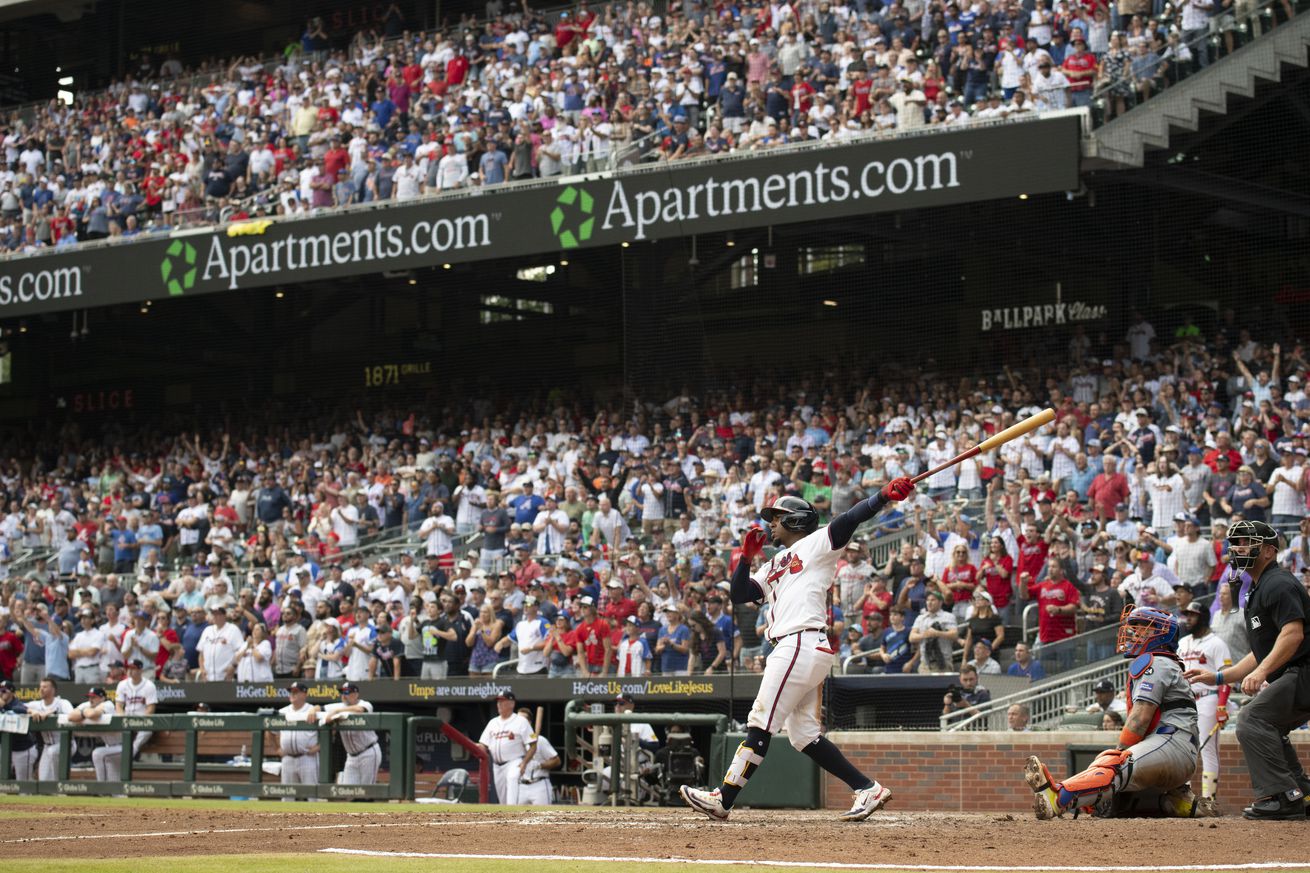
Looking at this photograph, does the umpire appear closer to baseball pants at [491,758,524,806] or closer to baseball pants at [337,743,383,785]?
baseball pants at [491,758,524,806]

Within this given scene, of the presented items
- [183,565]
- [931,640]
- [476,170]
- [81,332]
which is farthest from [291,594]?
[81,332]

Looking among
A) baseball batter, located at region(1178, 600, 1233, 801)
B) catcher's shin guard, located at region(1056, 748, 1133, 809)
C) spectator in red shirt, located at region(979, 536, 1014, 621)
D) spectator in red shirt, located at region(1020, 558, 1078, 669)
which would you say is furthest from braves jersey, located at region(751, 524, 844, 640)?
spectator in red shirt, located at region(979, 536, 1014, 621)

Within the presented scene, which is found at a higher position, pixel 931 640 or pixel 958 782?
pixel 931 640

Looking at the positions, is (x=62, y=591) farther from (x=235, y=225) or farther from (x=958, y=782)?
(x=958, y=782)

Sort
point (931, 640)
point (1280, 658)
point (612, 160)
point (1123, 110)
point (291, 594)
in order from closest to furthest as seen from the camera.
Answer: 1. point (1280, 658)
2. point (931, 640)
3. point (1123, 110)
4. point (291, 594)
5. point (612, 160)

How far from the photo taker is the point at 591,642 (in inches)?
710

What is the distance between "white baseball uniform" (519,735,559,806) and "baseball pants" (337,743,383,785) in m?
1.72

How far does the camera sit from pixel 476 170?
23875 mm

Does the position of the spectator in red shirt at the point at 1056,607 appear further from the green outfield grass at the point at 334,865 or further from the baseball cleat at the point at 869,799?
the green outfield grass at the point at 334,865

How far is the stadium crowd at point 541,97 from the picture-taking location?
19.9m

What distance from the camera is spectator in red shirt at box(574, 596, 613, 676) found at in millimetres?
17984

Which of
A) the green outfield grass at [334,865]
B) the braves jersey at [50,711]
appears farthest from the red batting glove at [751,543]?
the braves jersey at [50,711]

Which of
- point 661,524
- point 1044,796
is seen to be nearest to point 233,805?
point 661,524

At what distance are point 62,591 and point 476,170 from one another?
27.6 ft
